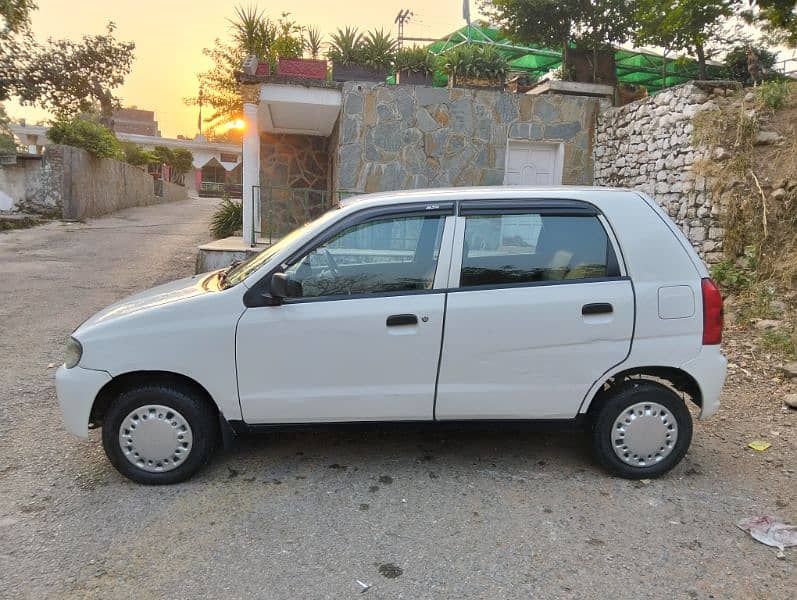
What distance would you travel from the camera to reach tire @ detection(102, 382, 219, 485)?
10.8 ft

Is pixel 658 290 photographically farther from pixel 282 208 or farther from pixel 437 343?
pixel 282 208

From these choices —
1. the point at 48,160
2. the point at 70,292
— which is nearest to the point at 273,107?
the point at 70,292

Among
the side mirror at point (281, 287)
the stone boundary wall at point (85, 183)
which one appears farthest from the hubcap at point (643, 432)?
A: the stone boundary wall at point (85, 183)

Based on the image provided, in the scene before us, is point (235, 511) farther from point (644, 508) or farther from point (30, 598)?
point (644, 508)

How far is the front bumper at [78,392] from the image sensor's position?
10.7 feet

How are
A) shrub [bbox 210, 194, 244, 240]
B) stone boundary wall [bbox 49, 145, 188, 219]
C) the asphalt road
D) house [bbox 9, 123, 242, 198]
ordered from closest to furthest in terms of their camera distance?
the asphalt road, shrub [bbox 210, 194, 244, 240], stone boundary wall [bbox 49, 145, 188, 219], house [bbox 9, 123, 242, 198]

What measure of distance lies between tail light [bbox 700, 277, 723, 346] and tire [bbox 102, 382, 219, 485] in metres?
2.90

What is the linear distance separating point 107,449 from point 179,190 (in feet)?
114

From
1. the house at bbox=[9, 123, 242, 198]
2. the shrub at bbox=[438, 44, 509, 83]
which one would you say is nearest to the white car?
the shrub at bbox=[438, 44, 509, 83]

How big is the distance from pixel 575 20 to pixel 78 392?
1285 centimetres

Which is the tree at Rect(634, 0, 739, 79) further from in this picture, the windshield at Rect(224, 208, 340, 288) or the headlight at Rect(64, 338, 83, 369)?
the headlight at Rect(64, 338, 83, 369)

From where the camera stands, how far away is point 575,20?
12.8 metres

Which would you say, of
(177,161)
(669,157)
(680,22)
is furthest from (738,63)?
(177,161)

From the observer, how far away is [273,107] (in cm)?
1030
